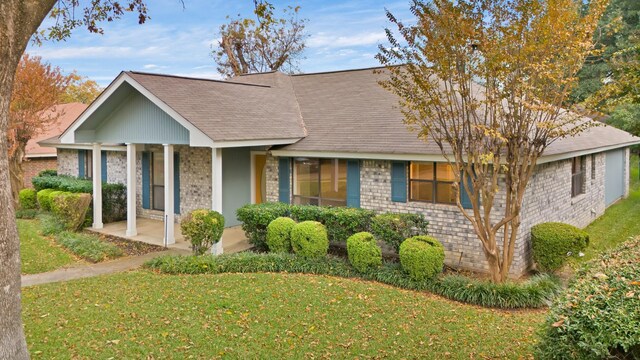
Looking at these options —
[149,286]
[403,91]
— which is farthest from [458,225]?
[149,286]

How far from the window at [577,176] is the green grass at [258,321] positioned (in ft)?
27.6

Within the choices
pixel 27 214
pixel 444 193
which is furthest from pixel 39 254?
pixel 444 193

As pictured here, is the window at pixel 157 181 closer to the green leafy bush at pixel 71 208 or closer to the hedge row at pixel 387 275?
the green leafy bush at pixel 71 208

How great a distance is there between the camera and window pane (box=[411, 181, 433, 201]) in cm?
1181

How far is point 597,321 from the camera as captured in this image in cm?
388

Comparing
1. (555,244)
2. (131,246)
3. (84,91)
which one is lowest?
(131,246)

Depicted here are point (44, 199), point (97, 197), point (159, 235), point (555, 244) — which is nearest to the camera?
point (555, 244)

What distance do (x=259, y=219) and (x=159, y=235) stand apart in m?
4.21

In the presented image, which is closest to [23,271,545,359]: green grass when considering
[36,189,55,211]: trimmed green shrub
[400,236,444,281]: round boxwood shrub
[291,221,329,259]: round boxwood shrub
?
[400,236,444,281]: round boxwood shrub

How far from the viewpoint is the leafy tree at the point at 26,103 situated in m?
18.8

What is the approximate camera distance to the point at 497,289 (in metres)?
8.71

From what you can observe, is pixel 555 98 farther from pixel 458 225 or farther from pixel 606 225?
pixel 606 225

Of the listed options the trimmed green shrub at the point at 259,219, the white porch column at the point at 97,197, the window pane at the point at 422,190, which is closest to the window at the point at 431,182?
the window pane at the point at 422,190

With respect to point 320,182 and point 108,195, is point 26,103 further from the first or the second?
point 320,182
